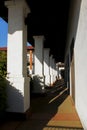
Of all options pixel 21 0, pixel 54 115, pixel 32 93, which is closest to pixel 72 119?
pixel 54 115

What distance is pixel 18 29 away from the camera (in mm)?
8172

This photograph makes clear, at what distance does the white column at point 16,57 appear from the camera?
7.85 meters

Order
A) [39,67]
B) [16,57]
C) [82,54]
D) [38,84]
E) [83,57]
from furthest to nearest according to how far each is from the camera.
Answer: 1. [39,67]
2. [38,84]
3. [16,57]
4. [82,54]
5. [83,57]

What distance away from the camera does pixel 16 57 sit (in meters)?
8.15

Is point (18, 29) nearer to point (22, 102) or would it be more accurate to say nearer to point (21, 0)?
point (21, 0)

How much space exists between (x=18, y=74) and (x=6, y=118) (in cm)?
138

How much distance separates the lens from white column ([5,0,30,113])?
7852 mm

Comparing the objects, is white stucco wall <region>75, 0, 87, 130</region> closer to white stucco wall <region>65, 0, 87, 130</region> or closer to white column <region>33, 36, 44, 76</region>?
white stucco wall <region>65, 0, 87, 130</region>

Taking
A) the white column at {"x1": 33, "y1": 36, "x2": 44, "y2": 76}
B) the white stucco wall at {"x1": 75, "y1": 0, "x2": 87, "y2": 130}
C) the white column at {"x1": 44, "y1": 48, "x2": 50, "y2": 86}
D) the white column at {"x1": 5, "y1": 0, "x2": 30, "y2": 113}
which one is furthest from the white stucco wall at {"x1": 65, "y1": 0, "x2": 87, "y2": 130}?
the white column at {"x1": 44, "y1": 48, "x2": 50, "y2": 86}

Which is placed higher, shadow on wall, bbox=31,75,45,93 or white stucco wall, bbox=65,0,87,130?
white stucco wall, bbox=65,0,87,130

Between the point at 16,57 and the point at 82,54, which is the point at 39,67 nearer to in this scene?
the point at 16,57

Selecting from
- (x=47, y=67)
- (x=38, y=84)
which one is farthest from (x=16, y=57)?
(x=47, y=67)

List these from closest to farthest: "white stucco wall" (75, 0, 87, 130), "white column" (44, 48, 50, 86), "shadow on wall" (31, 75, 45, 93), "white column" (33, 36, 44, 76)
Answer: "white stucco wall" (75, 0, 87, 130) < "shadow on wall" (31, 75, 45, 93) < "white column" (33, 36, 44, 76) < "white column" (44, 48, 50, 86)

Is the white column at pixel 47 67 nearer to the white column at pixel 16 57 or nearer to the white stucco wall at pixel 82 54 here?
the white column at pixel 16 57
